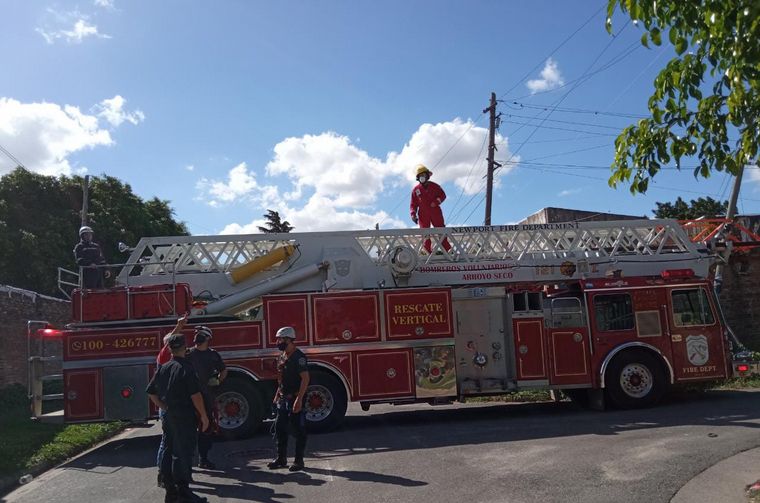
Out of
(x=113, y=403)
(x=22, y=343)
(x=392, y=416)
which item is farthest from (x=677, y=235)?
(x=22, y=343)

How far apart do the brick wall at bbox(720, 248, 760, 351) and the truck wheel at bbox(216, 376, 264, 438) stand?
15353 mm

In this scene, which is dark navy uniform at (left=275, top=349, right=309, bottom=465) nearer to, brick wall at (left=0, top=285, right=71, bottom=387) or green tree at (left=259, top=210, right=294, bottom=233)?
brick wall at (left=0, top=285, right=71, bottom=387)

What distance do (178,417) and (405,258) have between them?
604cm

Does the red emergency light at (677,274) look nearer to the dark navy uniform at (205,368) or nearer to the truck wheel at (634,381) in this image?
the truck wheel at (634,381)

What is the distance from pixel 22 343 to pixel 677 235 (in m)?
15.3

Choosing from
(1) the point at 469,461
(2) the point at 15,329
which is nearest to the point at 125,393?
(1) the point at 469,461

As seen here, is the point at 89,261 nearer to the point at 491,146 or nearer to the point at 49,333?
the point at 49,333

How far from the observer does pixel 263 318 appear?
11.0m

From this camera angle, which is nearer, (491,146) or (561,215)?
(491,146)

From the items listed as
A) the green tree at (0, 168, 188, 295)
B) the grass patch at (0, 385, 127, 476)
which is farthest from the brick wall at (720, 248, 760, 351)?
the green tree at (0, 168, 188, 295)

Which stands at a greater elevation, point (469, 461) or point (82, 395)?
point (82, 395)

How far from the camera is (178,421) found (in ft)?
22.0

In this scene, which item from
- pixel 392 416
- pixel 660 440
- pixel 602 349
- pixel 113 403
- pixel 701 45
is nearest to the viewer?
pixel 701 45

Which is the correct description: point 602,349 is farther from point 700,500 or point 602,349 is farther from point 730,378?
point 700,500
